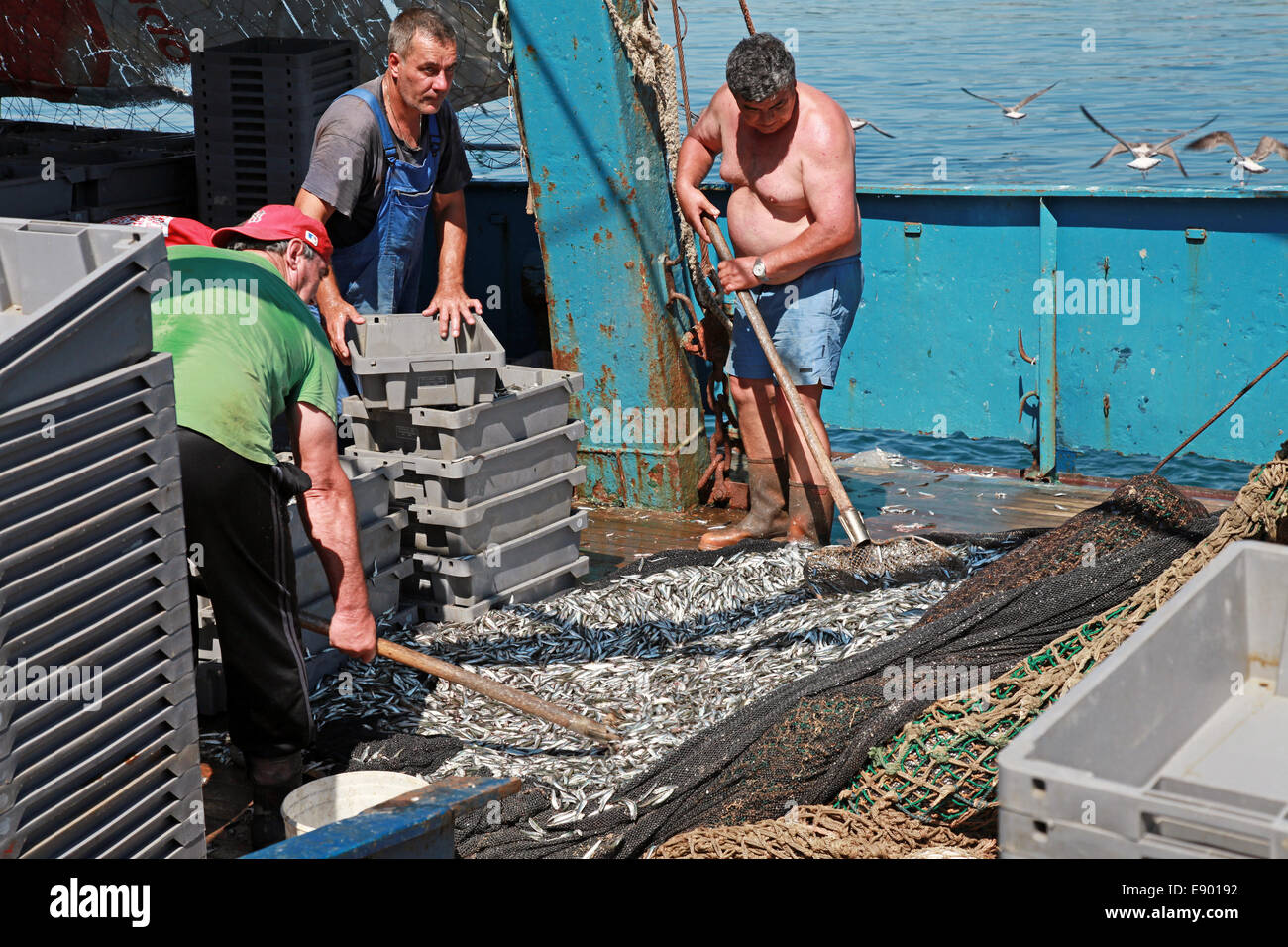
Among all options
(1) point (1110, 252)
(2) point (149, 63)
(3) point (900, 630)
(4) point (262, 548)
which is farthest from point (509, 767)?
(2) point (149, 63)

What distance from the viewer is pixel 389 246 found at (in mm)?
6266

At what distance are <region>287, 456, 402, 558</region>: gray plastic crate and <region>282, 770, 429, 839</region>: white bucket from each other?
48.9 inches

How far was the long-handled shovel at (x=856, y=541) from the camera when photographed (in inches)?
227

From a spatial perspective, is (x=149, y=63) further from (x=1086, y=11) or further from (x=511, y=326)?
(x=1086, y=11)

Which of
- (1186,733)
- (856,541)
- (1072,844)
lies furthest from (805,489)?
(1072,844)

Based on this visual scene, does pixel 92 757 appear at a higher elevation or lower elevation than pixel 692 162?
lower

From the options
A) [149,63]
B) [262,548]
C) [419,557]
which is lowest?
[419,557]

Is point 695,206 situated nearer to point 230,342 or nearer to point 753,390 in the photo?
point 753,390

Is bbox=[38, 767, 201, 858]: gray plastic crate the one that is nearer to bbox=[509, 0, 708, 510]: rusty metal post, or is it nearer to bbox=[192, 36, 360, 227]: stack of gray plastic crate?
bbox=[509, 0, 708, 510]: rusty metal post

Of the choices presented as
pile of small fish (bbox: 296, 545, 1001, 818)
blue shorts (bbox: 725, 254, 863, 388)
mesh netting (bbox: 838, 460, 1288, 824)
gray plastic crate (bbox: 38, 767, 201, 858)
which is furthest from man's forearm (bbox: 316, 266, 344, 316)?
mesh netting (bbox: 838, 460, 1288, 824)

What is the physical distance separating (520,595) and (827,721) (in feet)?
6.67

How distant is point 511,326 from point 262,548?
505 centimetres

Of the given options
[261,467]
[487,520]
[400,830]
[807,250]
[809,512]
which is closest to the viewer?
[400,830]

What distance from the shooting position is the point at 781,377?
615 cm
